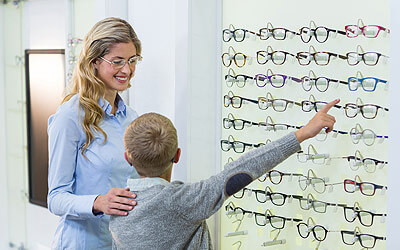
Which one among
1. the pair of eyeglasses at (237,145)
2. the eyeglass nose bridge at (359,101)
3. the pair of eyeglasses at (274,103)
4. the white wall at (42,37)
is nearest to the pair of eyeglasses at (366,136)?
the eyeglass nose bridge at (359,101)

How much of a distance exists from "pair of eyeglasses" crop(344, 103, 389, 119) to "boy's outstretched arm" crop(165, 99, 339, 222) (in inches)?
17.1

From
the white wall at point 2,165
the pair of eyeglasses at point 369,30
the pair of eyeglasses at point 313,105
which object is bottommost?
the white wall at point 2,165

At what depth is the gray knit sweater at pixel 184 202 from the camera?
1.88 m

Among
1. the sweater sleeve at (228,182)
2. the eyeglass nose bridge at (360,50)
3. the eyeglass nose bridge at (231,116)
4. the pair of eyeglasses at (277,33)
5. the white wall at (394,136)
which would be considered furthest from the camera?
the eyeglass nose bridge at (231,116)

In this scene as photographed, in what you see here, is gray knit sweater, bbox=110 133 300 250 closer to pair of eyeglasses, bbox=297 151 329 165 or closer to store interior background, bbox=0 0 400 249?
pair of eyeglasses, bbox=297 151 329 165

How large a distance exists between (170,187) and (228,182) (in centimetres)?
19

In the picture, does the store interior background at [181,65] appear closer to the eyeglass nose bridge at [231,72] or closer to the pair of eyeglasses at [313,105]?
the eyeglass nose bridge at [231,72]

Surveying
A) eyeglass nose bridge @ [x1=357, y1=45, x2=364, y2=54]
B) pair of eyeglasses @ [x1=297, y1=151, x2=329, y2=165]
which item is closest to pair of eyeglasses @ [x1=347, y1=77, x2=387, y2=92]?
eyeglass nose bridge @ [x1=357, y1=45, x2=364, y2=54]

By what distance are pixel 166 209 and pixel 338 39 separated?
1.06 metres

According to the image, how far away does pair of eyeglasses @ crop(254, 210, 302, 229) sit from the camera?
2.72m

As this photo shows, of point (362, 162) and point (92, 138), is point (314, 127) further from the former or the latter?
point (92, 138)

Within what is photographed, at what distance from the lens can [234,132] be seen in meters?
2.96

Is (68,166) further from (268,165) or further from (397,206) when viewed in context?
(397,206)

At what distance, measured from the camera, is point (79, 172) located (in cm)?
245
